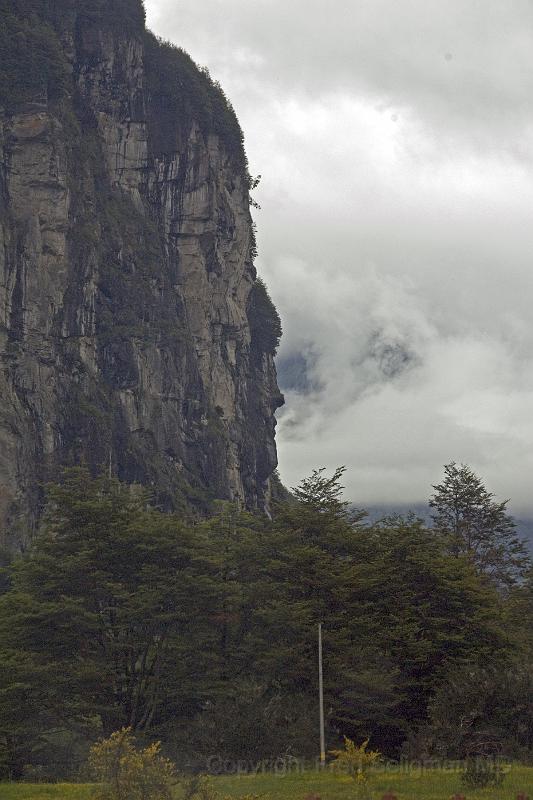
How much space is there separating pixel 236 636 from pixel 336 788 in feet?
57.6

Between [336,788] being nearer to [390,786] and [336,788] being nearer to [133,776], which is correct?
[390,786]

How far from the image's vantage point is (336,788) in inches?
933

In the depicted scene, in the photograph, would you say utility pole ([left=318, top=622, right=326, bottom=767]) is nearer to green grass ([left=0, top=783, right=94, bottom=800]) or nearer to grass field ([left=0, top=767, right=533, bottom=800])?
grass field ([left=0, top=767, right=533, bottom=800])

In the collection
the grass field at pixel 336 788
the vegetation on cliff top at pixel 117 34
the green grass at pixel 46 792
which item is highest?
the vegetation on cliff top at pixel 117 34

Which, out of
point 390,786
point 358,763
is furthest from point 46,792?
point 390,786

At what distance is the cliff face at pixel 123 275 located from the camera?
103 meters

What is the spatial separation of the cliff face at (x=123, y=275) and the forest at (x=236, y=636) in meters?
54.1

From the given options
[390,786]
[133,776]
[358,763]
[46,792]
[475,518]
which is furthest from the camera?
[475,518]

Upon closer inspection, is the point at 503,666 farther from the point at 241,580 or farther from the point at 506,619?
the point at 241,580

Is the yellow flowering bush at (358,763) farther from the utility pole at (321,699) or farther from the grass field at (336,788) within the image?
the utility pole at (321,699)

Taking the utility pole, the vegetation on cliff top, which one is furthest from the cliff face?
the utility pole

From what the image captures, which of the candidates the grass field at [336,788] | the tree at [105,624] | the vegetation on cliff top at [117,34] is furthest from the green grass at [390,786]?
the vegetation on cliff top at [117,34]

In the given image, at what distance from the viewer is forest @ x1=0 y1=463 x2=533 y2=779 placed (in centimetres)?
3622

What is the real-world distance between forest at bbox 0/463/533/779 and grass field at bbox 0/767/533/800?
7.26 metres
